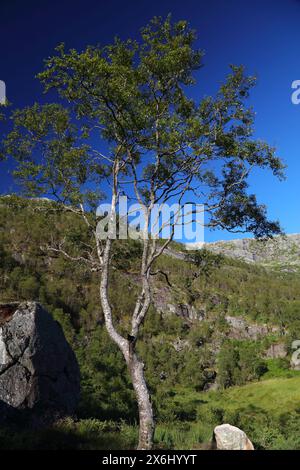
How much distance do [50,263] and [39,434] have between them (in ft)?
293

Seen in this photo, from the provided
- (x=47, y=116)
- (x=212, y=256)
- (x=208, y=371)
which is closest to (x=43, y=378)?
(x=212, y=256)

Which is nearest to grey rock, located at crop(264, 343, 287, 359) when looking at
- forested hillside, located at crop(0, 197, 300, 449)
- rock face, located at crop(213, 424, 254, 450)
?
forested hillside, located at crop(0, 197, 300, 449)

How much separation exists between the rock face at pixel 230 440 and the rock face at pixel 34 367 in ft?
25.1

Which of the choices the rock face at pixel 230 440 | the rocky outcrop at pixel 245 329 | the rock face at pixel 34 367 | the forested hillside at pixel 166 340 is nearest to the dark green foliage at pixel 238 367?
the forested hillside at pixel 166 340

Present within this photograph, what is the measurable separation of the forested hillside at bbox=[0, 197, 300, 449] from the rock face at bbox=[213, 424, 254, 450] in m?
1.74

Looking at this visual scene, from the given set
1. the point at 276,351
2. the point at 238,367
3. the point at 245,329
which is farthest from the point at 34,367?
the point at 245,329

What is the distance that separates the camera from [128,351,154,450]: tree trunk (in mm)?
12859

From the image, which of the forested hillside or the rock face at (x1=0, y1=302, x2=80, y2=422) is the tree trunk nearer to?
the forested hillside

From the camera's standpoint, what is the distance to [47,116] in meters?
18.1

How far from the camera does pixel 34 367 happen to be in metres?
16.6

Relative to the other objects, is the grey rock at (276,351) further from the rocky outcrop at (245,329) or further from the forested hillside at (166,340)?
the rocky outcrop at (245,329)

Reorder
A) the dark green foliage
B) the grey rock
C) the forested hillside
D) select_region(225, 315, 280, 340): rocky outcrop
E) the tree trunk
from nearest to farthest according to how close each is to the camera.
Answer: the tree trunk, the forested hillside, the dark green foliage, the grey rock, select_region(225, 315, 280, 340): rocky outcrop

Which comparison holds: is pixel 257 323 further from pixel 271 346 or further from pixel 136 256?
pixel 136 256
